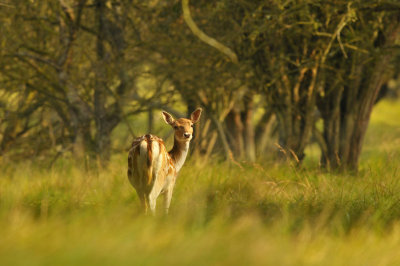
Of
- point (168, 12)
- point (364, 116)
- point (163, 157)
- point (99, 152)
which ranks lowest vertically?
point (99, 152)

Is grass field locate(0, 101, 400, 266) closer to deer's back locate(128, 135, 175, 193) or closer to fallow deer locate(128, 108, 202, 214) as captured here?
fallow deer locate(128, 108, 202, 214)

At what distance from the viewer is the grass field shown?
417 centimetres

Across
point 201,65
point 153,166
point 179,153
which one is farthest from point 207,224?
point 201,65

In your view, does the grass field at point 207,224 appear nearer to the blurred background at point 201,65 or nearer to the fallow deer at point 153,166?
the fallow deer at point 153,166

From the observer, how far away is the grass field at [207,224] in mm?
4168

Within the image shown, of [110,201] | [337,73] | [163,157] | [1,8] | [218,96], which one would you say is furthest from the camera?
[218,96]

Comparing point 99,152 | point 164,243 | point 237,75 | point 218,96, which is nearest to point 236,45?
point 237,75

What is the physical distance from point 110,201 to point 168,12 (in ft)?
17.8

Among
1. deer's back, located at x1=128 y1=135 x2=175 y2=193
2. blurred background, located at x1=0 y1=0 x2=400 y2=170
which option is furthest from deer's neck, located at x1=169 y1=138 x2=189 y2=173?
blurred background, located at x1=0 y1=0 x2=400 y2=170

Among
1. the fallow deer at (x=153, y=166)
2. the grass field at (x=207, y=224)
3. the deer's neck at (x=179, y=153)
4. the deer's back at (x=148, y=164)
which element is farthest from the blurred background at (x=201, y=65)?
the deer's back at (x=148, y=164)

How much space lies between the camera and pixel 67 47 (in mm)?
11328

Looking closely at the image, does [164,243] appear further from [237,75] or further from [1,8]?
[1,8]

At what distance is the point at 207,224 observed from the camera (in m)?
5.53

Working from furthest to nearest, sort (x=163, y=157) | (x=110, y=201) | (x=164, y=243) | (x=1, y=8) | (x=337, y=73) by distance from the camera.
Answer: (x=1, y=8)
(x=337, y=73)
(x=110, y=201)
(x=163, y=157)
(x=164, y=243)
